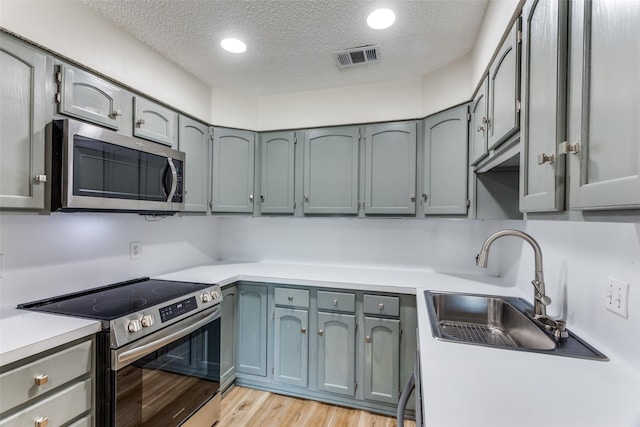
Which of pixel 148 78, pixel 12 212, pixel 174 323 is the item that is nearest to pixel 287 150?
pixel 148 78

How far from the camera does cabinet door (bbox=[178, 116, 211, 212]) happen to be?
221cm

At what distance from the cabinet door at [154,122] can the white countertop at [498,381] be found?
1108 mm

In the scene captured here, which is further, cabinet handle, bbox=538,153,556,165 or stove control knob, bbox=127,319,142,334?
stove control knob, bbox=127,319,142,334

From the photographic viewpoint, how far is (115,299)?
1626mm

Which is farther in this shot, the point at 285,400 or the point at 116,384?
the point at 285,400

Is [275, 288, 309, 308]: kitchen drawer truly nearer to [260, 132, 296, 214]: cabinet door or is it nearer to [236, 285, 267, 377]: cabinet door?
[236, 285, 267, 377]: cabinet door

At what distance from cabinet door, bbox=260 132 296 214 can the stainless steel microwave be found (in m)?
0.76

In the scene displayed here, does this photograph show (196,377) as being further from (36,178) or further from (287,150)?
(287,150)

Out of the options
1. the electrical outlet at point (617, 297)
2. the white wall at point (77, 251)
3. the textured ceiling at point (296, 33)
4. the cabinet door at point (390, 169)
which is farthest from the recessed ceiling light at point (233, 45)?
the electrical outlet at point (617, 297)

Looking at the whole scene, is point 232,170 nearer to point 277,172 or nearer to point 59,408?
point 277,172

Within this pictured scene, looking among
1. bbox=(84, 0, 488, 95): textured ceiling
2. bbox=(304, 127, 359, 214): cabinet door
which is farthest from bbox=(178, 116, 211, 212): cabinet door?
bbox=(304, 127, 359, 214): cabinet door

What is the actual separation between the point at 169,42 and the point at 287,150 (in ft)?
3.63

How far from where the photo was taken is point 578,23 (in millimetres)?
713

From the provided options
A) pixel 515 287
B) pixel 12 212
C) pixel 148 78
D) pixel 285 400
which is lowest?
pixel 285 400
